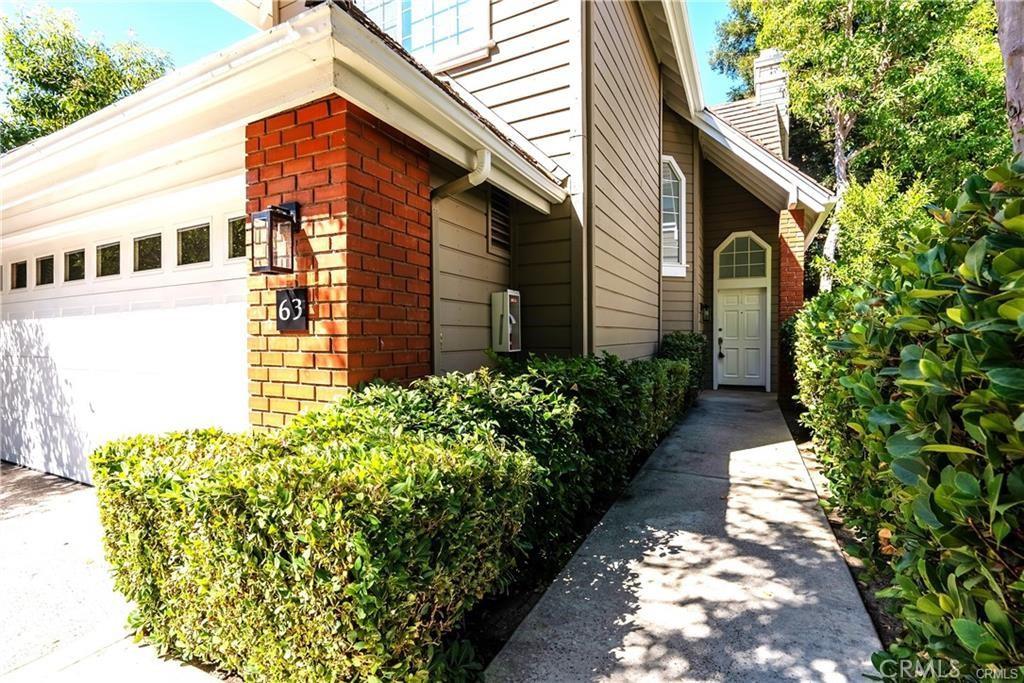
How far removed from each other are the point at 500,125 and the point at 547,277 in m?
1.65

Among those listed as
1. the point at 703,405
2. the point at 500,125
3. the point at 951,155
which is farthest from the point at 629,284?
the point at 951,155

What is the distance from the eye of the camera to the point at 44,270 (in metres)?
5.16

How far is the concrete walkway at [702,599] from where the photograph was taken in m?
2.00

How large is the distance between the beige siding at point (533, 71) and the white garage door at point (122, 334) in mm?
2604

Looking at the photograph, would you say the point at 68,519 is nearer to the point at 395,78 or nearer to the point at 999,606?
the point at 395,78

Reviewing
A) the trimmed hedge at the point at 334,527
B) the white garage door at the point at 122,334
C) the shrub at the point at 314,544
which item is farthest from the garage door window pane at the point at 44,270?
the shrub at the point at 314,544

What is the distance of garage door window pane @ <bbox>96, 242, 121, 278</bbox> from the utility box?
11.1 feet

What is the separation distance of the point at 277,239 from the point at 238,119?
2.25 feet

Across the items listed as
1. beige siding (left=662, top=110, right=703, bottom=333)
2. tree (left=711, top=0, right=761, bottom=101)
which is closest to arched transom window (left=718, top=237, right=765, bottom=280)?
beige siding (left=662, top=110, right=703, bottom=333)

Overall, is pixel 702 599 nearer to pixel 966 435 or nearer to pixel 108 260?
pixel 966 435

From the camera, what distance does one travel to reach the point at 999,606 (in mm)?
996

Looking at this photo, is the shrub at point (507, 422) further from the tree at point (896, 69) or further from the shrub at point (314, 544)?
the tree at point (896, 69)

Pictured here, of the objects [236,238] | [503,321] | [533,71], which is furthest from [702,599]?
[533,71]

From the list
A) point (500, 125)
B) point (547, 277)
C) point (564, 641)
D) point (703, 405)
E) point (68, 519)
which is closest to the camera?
point (564, 641)
